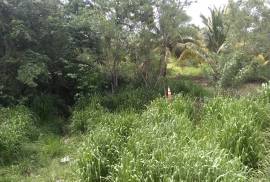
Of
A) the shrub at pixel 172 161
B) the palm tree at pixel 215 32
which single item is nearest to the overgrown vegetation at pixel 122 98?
the shrub at pixel 172 161

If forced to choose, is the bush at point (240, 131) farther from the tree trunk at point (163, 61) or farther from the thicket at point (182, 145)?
the tree trunk at point (163, 61)

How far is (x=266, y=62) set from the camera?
18141 mm

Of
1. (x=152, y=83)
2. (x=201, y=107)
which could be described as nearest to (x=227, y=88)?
(x=152, y=83)

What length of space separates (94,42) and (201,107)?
16.3 ft

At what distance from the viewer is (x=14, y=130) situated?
28.7 feet

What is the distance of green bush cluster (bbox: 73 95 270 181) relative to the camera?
205 inches

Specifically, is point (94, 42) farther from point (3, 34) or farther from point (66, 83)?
point (3, 34)

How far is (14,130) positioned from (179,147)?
167 inches

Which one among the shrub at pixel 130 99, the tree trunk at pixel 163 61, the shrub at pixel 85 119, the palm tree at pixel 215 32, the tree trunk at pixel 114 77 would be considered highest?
the palm tree at pixel 215 32

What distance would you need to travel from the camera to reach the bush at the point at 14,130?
26.9 ft

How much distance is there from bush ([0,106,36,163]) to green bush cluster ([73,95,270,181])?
5.02 ft

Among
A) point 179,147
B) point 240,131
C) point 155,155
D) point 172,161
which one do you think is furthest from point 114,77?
point 172,161

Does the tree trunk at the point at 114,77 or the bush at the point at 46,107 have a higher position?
the tree trunk at the point at 114,77

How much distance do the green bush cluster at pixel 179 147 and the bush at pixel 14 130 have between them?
5.02ft
